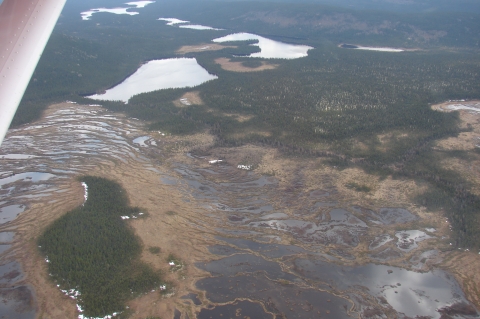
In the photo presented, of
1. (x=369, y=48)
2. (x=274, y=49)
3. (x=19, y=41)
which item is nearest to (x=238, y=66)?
(x=274, y=49)

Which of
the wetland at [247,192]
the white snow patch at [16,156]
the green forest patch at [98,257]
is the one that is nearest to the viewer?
the green forest patch at [98,257]

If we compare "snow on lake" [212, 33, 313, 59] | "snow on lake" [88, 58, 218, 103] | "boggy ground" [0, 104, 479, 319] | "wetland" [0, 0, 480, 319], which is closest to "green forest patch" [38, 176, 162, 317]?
"wetland" [0, 0, 480, 319]

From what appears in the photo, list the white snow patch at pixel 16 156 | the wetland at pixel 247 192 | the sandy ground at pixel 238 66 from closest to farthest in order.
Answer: the wetland at pixel 247 192 → the white snow patch at pixel 16 156 → the sandy ground at pixel 238 66

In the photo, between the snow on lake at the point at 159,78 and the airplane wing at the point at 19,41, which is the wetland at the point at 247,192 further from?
the airplane wing at the point at 19,41

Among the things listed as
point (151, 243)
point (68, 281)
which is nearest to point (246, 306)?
point (151, 243)

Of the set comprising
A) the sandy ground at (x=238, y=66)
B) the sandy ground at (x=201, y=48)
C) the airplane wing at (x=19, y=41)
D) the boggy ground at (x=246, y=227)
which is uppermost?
the airplane wing at (x=19, y=41)

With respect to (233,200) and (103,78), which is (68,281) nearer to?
(233,200)

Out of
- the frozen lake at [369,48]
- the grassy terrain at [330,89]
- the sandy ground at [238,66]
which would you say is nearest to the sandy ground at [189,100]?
the grassy terrain at [330,89]
